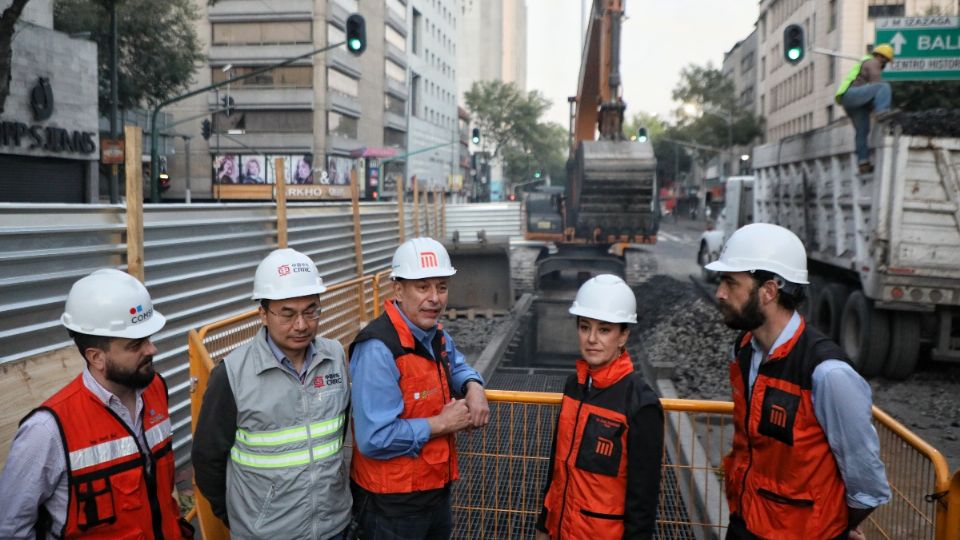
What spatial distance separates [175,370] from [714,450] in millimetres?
4978

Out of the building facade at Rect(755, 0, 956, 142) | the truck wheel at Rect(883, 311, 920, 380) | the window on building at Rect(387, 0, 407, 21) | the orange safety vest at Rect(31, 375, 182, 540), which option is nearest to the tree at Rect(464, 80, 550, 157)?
the window on building at Rect(387, 0, 407, 21)

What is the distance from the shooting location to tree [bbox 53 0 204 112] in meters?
27.3

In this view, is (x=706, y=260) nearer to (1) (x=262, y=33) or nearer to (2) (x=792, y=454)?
(2) (x=792, y=454)

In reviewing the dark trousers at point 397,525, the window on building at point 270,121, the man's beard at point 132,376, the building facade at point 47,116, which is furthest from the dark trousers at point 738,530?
the window on building at point 270,121

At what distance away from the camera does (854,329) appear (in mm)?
9867

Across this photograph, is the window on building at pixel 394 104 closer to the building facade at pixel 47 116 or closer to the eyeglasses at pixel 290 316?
the building facade at pixel 47 116

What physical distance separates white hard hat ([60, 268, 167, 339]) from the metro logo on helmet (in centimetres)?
107

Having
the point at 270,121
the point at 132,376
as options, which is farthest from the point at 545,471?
the point at 270,121

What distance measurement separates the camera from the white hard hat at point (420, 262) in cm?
318

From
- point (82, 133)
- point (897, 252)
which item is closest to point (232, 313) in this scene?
point (897, 252)

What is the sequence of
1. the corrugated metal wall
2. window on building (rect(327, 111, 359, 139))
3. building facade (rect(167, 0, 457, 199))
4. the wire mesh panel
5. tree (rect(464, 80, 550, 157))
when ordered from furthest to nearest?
tree (rect(464, 80, 550, 157)) → window on building (rect(327, 111, 359, 139)) → building facade (rect(167, 0, 457, 199)) → the corrugated metal wall → the wire mesh panel

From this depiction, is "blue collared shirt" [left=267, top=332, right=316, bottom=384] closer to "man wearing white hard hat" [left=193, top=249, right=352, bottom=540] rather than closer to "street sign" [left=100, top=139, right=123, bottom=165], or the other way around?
"man wearing white hard hat" [left=193, top=249, right=352, bottom=540]

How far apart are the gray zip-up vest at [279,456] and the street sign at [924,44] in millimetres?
10611

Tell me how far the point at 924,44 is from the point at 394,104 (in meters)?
57.4
